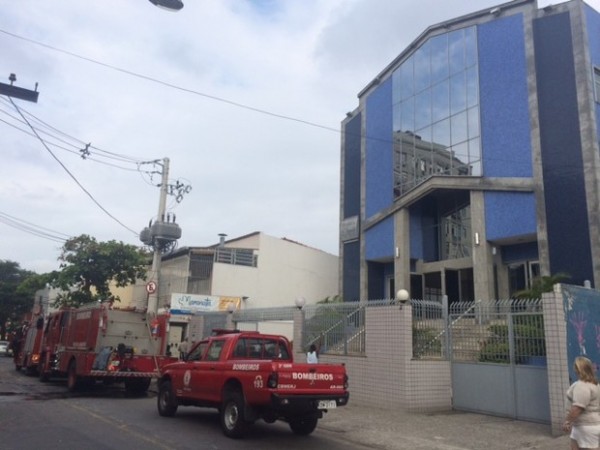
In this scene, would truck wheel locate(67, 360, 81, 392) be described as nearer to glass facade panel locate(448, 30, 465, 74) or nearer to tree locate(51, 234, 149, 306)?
tree locate(51, 234, 149, 306)

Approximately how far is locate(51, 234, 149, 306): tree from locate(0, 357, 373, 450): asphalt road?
64.0 ft

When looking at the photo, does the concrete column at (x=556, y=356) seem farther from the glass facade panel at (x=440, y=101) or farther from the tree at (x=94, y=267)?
the tree at (x=94, y=267)

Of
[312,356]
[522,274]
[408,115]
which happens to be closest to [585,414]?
[312,356]

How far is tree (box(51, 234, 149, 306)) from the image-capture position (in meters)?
32.8

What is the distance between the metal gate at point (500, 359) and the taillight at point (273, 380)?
6.11 metres

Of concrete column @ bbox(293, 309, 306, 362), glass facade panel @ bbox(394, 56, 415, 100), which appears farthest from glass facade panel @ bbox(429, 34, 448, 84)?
concrete column @ bbox(293, 309, 306, 362)

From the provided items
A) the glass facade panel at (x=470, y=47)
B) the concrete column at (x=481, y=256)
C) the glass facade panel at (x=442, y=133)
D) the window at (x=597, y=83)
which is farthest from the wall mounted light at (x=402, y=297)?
the glass facade panel at (x=470, y=47)

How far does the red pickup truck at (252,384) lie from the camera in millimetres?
8781

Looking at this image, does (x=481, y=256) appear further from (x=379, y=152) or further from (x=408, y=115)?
(x=379, y=152)

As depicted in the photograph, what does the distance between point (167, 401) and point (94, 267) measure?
77.1 feet

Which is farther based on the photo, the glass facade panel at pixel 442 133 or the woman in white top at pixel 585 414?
the glass facade panel at pixel 442 133

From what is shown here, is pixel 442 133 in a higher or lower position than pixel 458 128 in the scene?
higher

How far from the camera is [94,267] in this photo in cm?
3291

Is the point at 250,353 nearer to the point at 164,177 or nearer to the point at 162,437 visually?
the point at 162,437
